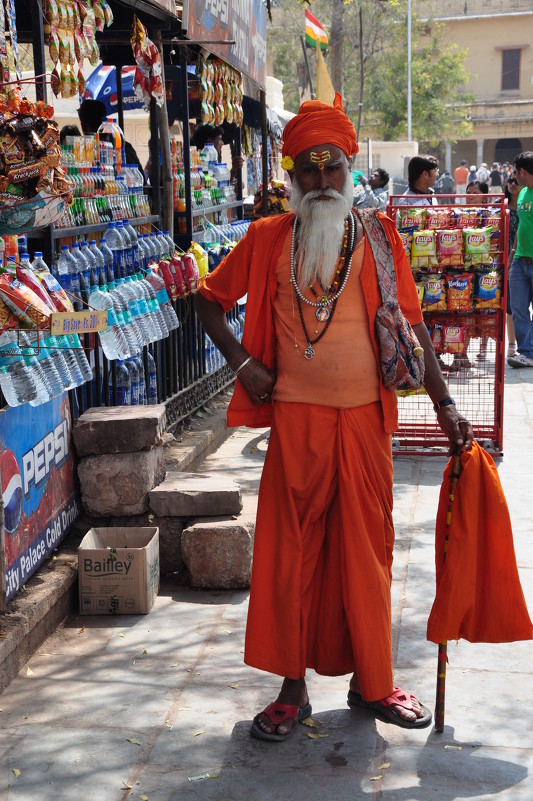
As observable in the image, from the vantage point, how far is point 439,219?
6832mm

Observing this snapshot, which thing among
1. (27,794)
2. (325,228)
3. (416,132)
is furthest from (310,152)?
(416,132)

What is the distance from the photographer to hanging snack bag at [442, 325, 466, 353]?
6.98 meters

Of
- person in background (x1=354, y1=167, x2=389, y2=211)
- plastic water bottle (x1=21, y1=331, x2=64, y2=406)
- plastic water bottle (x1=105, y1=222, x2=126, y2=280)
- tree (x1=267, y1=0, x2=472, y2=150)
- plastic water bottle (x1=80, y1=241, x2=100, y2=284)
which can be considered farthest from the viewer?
tree (x1=267, y1=0, x2=472, y2=150)

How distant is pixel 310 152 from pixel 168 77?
4.99 metres

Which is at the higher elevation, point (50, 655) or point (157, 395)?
point (157, 395)

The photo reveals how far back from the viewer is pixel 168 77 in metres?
8.12

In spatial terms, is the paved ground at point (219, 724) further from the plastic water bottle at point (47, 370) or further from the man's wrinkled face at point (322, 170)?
the man's wrinkled face at point (322, 170)

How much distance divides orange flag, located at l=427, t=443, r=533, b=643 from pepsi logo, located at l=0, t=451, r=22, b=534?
1715mm

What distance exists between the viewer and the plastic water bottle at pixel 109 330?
5.48 metres

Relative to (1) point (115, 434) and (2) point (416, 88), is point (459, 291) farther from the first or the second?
(2) point (416, 88)

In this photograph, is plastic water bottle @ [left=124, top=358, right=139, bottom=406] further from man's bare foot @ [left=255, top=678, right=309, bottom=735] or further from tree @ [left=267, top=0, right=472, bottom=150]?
tree @ [left=267, top=0, right=472, bottom=150]

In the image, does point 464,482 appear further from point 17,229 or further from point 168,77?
point 168,77

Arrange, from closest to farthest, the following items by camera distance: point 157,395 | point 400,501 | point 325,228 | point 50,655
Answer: point 325,228 < point 50,655 < point 400,501 < point 157,395

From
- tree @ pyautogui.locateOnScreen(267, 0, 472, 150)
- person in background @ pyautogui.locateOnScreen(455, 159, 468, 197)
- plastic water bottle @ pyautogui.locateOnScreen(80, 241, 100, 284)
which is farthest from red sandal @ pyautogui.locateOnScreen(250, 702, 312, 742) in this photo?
tree @ pyautogui.locateOnScreen(267, 0, 472, 150)
